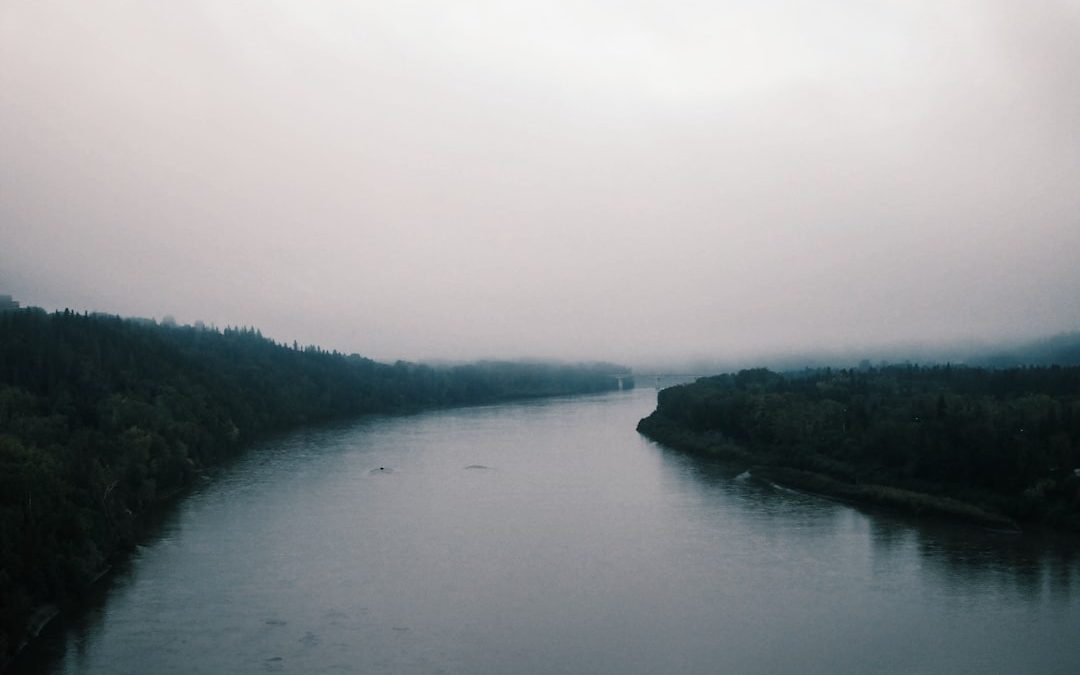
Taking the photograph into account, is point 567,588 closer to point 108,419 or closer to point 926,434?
point 926,434

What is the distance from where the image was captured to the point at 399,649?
1071 cm

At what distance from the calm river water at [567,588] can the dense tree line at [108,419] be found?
0.81m

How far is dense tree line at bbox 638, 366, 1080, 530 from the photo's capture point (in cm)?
1727

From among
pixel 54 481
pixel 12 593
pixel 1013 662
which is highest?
pixel 54 481

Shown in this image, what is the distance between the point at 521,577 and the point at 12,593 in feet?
22.6

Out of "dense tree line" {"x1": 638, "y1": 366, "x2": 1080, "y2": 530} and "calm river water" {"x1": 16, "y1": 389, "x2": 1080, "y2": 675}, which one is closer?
"calm river water" {"x1": 16, "y1": 389, "x2": 1080, "y2": 675}

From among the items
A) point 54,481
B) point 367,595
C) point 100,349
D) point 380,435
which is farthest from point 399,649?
point 380,435

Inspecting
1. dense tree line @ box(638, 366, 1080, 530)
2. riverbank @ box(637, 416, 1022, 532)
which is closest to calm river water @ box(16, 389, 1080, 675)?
riverbank @ box(637, 416, 1022, 532)

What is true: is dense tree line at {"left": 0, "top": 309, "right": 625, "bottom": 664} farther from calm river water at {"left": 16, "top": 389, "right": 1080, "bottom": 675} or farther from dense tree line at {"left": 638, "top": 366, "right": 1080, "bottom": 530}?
dense tree line at {"left": 638, "top": 366, "right": 1080, "bottom": 530}

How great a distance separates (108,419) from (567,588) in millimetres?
14187

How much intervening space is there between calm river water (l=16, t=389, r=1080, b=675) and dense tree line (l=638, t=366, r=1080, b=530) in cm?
160

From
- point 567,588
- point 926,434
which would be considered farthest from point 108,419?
point 926,434

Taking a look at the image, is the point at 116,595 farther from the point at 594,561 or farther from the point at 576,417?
the point at 576,417

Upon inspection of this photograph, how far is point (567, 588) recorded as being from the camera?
13195 mm
